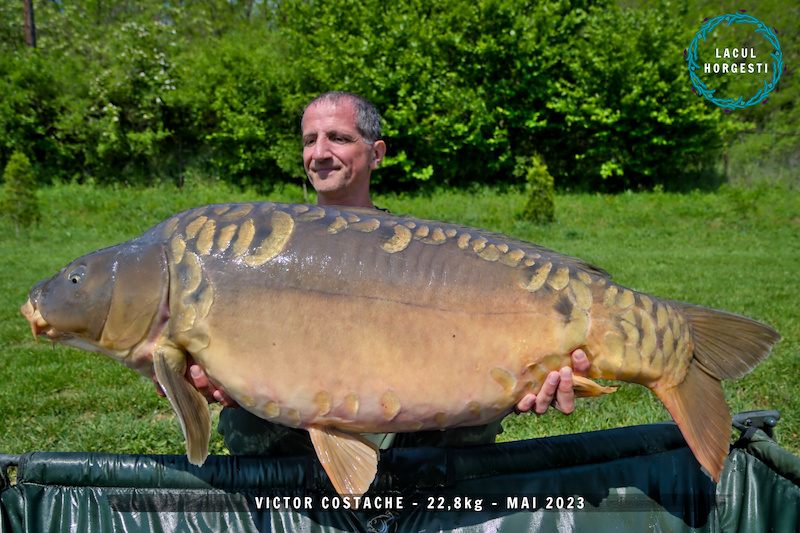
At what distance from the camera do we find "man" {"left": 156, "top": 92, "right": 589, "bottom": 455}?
1598 millimetres

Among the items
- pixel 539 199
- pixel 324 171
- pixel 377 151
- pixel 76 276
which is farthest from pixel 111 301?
pixel 539 199

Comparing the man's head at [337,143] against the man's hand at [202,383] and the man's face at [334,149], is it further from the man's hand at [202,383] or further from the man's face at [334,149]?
the man's hand at [202,383]

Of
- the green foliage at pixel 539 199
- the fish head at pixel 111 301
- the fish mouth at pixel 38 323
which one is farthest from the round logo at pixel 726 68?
the fish mouth at pixel 38 323

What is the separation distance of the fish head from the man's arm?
0.12 metres

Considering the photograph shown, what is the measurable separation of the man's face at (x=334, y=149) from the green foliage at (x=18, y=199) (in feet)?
27.0

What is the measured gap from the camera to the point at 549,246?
7.18 meters

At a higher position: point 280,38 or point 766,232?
point 280,38

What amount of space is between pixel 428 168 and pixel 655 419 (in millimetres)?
10174

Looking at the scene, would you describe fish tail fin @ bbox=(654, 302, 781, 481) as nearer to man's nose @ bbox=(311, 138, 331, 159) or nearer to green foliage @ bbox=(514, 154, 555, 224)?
man's nose @ bbox=(311, 138, 331, 159)

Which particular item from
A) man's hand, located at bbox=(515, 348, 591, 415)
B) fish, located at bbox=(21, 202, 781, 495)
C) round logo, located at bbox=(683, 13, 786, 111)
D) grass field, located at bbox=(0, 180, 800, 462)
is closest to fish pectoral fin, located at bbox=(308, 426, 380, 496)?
fish, located at bbox=(21, 202, 781, 495)

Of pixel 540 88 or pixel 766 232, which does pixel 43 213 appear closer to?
pixel 540 88

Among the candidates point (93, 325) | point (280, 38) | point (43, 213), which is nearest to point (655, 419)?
point (93, 325)

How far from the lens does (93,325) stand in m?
1.21

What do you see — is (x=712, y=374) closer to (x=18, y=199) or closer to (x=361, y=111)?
(x=361, y=111)
